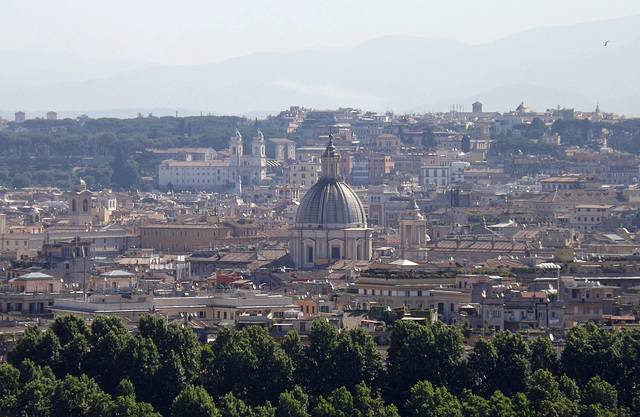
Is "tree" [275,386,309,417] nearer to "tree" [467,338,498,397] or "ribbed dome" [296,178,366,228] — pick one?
"tree" [467,338,498,397]

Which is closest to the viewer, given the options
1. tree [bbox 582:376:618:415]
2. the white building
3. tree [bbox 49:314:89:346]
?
tree [bbox 582:376:618:415]

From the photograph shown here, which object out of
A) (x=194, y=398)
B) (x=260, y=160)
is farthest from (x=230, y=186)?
(x=194, y=398)

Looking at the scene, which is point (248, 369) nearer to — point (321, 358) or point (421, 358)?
point (321, 358)

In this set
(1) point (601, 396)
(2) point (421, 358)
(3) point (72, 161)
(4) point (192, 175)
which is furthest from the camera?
(3) point (72, 161)

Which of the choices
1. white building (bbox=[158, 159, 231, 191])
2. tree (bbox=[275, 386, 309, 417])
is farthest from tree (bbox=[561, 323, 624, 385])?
white building (bbox=[158, 159, 231, 191])

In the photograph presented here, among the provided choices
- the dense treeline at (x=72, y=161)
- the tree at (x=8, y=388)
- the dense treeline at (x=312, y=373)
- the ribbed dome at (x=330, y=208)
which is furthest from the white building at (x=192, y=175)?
the tree at (x=8, y=388)

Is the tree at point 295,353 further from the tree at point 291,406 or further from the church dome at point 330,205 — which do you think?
the church dome at point 330,205

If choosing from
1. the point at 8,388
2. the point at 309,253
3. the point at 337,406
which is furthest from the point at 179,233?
the point at 337,406
